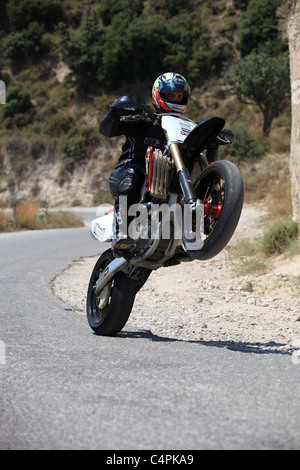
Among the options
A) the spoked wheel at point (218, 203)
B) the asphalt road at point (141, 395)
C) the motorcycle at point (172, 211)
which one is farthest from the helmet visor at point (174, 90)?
the asphalt road at point (141, 395)

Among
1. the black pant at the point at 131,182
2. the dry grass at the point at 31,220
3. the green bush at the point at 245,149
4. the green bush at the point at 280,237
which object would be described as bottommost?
the dry grass at the point at 31,220

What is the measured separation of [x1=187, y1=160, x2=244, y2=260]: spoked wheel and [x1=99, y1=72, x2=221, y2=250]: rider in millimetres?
569

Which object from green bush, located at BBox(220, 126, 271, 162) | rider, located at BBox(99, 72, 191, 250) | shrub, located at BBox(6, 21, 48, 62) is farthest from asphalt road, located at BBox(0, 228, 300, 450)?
shrub, located at BBox(6, 21, 48, 62)

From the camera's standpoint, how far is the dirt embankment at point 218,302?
5.27 metres

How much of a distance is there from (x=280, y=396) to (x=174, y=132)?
2.49 m

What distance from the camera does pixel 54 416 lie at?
7.75 feet

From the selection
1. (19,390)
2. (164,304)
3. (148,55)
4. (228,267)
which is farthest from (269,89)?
(19,390)

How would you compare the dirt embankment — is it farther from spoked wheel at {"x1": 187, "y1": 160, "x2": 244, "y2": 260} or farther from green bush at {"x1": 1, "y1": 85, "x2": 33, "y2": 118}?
green bush at {"x1": 1, "y1": 85, "x2": 33, "y2": 118}

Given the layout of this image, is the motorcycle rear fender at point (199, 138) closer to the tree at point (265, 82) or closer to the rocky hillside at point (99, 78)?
the rocky hillside at point (99, 78)

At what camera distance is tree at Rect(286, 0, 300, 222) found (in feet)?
32.5

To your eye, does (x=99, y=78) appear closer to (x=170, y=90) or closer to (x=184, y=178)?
(x=170, y=90)

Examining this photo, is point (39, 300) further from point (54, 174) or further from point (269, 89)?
point (54, 174)

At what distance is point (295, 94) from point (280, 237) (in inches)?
102

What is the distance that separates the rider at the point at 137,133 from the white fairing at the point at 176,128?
18 cm
